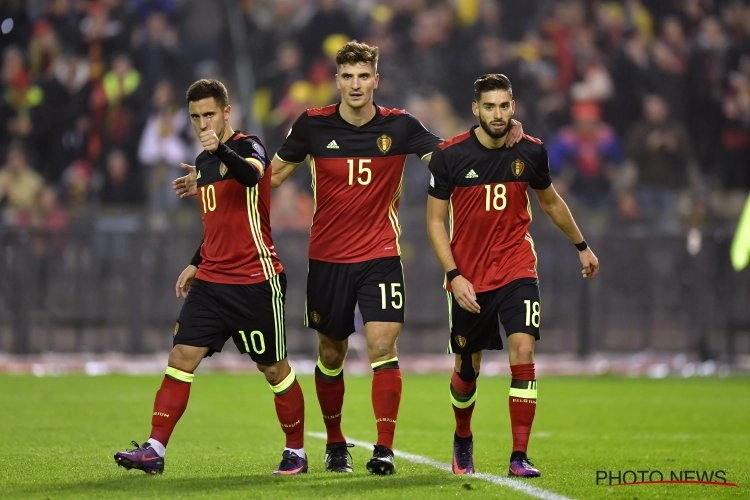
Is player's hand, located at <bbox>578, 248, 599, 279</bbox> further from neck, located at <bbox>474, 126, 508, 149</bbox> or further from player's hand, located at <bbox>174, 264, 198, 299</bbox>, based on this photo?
player's hand, located at <bbox>174, 264, 198, 299</bbox>

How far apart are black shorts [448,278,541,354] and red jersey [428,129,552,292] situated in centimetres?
6

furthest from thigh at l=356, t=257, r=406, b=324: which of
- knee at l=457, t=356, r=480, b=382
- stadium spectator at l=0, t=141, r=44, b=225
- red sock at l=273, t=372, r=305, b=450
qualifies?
stadium spectator at l=0, t=141, r=44, b=225

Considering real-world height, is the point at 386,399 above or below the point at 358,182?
below

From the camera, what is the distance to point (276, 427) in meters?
10.6

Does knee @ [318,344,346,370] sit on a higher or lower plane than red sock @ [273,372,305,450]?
higher

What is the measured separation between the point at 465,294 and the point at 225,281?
4.11ft

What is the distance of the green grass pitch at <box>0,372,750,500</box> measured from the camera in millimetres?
6926

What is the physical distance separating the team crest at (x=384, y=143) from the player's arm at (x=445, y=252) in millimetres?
385

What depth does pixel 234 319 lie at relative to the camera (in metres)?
7.51

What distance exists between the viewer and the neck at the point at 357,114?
7910mm

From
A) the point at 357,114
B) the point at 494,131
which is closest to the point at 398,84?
the point at 357,114

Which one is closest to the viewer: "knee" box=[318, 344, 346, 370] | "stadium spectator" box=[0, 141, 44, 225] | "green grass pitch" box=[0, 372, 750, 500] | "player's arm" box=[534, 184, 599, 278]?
"green grass pitch" box=[0, 372, 750, 500]

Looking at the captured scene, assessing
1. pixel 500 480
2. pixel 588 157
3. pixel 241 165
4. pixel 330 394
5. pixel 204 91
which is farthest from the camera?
pixel 588 157

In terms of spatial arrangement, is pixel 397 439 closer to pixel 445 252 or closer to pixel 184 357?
pixel 445 252
